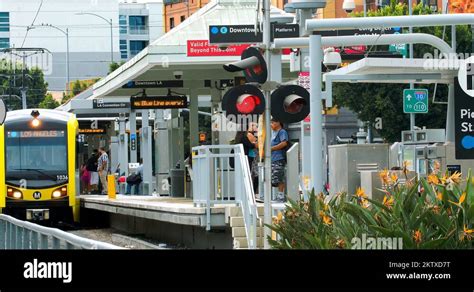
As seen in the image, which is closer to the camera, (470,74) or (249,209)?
(249,209)

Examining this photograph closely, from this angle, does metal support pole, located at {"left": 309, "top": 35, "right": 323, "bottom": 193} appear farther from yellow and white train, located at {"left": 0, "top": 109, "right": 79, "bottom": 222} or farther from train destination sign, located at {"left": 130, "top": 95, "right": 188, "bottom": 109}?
train destination sign, located at {"left": 130, "top": 95, "right": 188, "bottom": 109}

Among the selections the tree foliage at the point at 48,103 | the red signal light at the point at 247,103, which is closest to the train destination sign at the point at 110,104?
the red signal light at the point at 247,103

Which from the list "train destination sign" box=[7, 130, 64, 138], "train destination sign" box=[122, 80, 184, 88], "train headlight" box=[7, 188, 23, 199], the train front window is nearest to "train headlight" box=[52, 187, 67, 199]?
the train front window

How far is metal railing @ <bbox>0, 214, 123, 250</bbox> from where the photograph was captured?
29.7 feet

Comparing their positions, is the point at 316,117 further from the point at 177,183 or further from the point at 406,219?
the point at 177,183

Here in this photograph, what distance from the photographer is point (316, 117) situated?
1653cm

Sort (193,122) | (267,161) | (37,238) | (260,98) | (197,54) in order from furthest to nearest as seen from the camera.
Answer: (193,122), (197,54), (267,161), (260,98), (37,238)

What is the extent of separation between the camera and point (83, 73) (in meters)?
88.4

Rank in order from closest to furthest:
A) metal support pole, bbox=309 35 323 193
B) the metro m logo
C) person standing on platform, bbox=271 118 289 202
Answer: metal support pole, bbox=309 35 323 193 < the metro m logo < person standing on platform, bbox=271 118 289 202

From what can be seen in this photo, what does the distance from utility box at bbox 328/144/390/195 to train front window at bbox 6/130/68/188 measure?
17.4m

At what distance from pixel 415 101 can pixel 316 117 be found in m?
23.8

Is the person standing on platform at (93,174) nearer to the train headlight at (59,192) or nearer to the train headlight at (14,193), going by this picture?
the train headlight at (59,192)

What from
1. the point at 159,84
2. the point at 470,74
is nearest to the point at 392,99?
the point at 159,84

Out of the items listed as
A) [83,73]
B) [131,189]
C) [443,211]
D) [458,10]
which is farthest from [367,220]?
[83,73]
